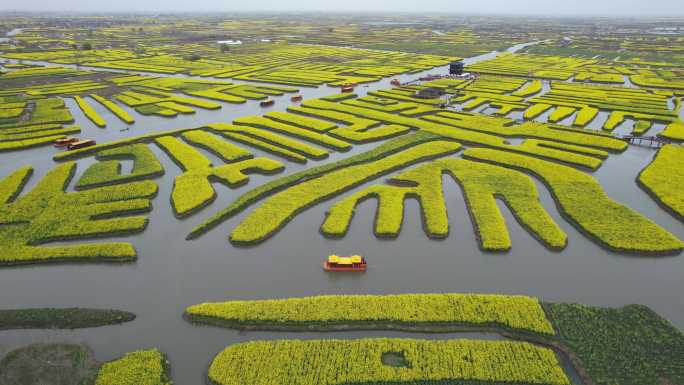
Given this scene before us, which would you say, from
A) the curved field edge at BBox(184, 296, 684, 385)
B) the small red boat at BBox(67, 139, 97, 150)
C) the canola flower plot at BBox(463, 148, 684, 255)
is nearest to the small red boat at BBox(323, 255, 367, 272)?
the curved field edge at BBox(184, 296, 684, 385)

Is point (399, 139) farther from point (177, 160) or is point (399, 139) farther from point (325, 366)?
point (325, 366)

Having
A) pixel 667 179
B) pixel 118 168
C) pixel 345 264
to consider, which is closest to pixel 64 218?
pixel 118 168

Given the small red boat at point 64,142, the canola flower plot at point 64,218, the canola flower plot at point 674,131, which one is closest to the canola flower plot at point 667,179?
the canola flower plot at point 674,131

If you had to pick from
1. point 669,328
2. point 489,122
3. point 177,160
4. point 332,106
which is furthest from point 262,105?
point 669,328

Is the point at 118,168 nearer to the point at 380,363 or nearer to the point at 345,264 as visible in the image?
the point at 345,264

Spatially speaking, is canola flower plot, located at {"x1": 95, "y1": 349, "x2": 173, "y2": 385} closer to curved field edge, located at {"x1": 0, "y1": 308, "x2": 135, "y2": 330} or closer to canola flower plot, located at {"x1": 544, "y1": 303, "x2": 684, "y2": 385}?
curved field edge, located at {"x1": 0, "y1": 308, "x2": 135, "y2": 330}

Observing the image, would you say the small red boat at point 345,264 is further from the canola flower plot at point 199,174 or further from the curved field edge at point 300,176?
→ the canola flower plot at point 199,174
